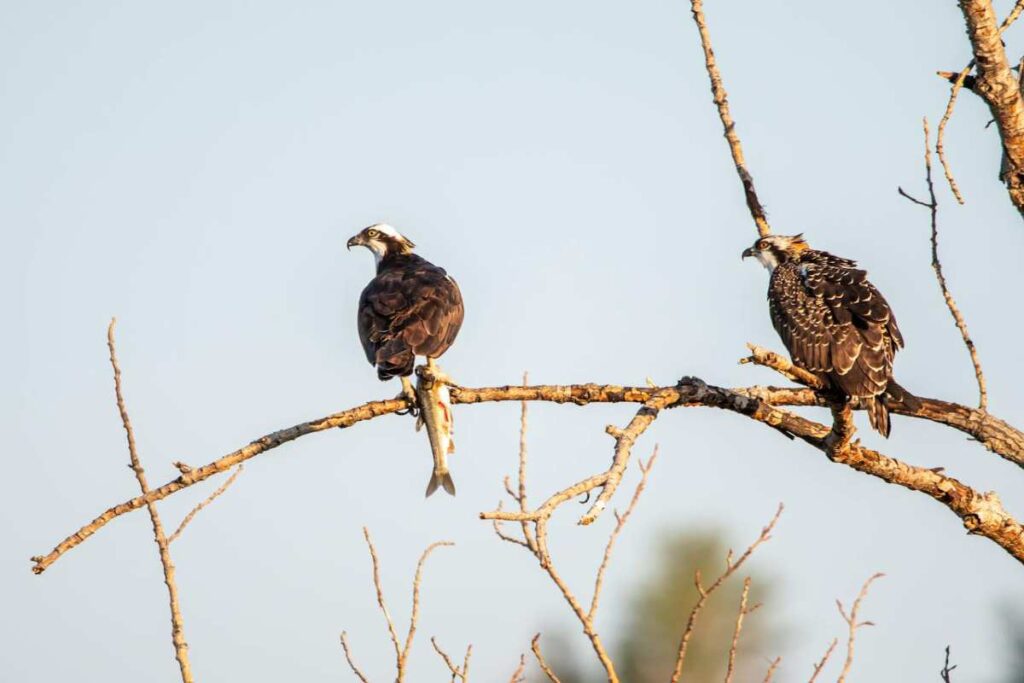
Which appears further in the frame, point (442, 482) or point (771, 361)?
point (442, 482)

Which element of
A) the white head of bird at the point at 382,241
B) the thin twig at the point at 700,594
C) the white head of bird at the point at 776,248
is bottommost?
the thin twig at the point at 700,594

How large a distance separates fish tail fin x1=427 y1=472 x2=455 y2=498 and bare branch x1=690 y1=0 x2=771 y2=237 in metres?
2.54

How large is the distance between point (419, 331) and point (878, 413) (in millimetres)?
3022

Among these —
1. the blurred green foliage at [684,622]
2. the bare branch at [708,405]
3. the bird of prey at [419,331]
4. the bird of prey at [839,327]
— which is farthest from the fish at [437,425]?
the blurred green foliage at [684,622]

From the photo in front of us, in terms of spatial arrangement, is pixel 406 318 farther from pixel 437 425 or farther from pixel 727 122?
pixel 727 122

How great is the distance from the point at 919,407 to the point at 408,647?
10.8 feet

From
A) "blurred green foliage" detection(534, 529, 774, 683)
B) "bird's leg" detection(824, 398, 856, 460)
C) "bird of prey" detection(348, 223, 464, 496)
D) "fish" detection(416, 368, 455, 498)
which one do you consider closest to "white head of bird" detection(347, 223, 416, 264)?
"bird of prey" detection(348, 223, 464, 496)

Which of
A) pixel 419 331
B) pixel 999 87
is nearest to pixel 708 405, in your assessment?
pixel 999 87

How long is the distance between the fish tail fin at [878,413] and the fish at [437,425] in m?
2.49

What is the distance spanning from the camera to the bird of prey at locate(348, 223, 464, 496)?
850 centimetres

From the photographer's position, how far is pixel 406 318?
9148 mm

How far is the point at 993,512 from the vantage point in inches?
261

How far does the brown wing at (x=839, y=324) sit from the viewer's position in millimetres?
7945

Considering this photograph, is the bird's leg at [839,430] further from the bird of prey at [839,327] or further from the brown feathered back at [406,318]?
the brown feathered back at [406,318]
